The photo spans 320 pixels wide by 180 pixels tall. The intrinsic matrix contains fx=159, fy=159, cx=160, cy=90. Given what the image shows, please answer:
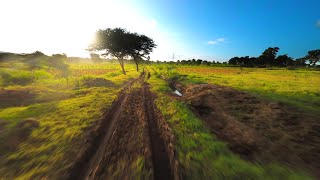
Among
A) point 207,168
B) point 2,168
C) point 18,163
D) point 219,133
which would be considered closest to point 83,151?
point 18,163

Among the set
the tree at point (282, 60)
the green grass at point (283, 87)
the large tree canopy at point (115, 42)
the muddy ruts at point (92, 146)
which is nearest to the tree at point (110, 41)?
Result: the large tree canopy at point (115, 42)

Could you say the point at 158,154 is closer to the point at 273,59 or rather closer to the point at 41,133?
the point at 41,133

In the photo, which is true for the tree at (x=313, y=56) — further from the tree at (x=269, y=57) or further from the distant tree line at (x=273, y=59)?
the tree at (x=269, y=57)

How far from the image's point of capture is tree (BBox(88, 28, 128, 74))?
38.7 meters

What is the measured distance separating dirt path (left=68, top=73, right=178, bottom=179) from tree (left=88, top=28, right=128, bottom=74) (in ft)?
107

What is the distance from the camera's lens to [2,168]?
6.03 m

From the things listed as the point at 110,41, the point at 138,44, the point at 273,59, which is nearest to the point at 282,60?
the point at 273,59

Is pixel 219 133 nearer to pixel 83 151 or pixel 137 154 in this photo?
pixel 137 154

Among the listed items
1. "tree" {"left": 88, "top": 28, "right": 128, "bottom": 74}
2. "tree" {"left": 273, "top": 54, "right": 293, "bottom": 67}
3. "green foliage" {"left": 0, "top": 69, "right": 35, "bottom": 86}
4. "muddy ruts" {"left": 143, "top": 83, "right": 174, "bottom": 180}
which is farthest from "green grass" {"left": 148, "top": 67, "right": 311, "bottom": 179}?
"tree" {"left": 273, "top": 54, "right": 293, "bottom": 67}

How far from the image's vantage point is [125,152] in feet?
22.9

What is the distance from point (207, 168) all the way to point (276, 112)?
7.65 meters

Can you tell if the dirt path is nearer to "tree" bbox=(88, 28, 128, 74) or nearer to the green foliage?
the green foliage

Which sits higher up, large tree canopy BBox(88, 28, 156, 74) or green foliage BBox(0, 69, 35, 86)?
large tree canopy BBox(88, 28, 156, 74)

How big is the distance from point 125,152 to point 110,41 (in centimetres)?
3693
